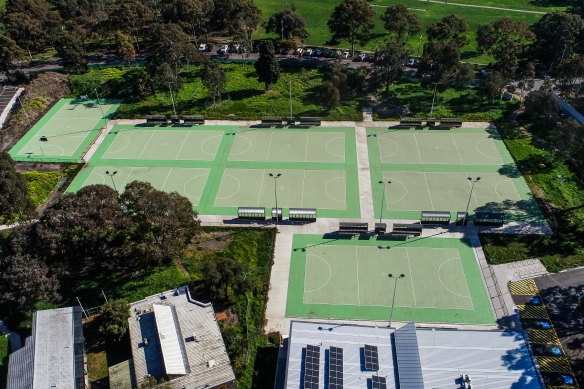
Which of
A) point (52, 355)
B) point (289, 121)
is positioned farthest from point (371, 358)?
point (289, 121)

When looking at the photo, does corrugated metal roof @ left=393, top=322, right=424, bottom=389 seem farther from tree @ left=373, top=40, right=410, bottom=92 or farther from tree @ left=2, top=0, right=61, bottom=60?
tree @ left=2, top=0, right=61, bottom=60

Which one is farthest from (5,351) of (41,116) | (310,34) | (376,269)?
(310,34)

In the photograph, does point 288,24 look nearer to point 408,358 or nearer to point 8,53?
point 8,53

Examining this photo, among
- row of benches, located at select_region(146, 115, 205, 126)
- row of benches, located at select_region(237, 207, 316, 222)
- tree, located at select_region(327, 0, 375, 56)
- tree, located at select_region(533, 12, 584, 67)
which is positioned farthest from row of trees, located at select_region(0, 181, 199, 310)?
tree, located at select_region(533, 12, 584, 67)

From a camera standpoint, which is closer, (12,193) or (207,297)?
(207,297)

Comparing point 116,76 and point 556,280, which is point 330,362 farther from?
point 116,76
